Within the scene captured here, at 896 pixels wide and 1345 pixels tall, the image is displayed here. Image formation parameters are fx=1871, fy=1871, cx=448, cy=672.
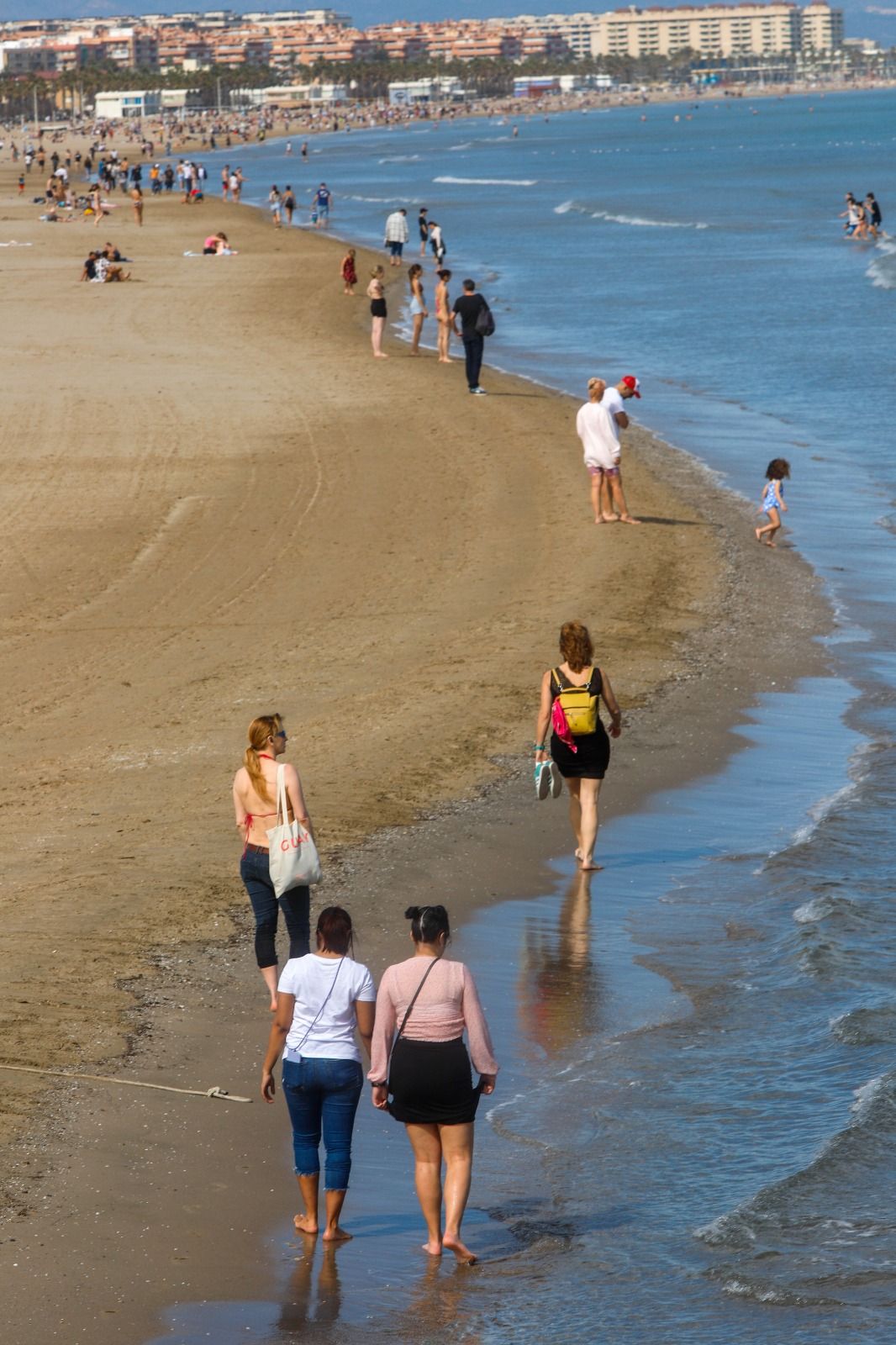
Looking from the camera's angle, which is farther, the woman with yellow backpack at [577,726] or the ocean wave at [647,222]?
the ocean wave at [647,222]

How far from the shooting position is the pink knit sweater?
636 cm

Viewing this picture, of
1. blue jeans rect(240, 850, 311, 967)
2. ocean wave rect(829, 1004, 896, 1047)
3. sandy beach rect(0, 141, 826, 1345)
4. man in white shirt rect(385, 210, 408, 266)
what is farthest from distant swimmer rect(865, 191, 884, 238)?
blue jeans rect(240, 850, 311, 967)

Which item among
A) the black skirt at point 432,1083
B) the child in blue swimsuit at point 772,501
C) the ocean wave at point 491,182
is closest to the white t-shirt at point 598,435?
the child in blue swimsuit at point 772,501

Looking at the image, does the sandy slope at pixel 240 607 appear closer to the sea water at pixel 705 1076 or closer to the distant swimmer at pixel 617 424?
the distant swimmer at pixel 617 424

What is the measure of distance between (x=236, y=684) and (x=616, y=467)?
6.44 meters

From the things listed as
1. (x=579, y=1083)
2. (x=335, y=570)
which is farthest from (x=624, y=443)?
(x=579, y=1083)

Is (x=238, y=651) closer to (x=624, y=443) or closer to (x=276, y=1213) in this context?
(x=276, y=1213)

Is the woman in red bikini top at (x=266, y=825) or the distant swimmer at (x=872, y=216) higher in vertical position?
the distant swimmer at (x=872, y=216)

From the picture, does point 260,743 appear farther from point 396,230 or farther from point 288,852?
point 396,230

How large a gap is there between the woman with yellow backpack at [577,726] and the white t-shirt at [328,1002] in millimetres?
3891

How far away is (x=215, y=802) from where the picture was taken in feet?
39.1

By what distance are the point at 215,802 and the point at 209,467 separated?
11.5 m

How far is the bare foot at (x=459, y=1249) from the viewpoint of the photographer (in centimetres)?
661

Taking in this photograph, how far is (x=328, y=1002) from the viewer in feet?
21.3
